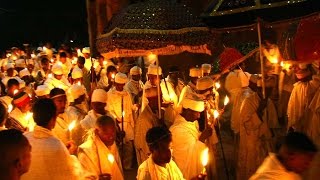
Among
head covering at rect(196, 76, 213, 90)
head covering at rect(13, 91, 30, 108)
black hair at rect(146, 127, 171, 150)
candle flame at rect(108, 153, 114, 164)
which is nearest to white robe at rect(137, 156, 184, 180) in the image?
black hair at rect(146, 127, 171, 150)

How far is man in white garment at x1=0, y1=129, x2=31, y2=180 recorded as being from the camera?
3.93m

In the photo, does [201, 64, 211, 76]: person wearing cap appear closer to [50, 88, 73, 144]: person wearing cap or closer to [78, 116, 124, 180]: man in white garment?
[50, 88, 73, 144]: person wearing cap

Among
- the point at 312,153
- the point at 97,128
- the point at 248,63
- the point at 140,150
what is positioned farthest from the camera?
the point at 248,63

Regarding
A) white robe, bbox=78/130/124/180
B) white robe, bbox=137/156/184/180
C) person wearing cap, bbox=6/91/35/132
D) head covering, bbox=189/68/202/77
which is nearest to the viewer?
white robe, bbox=137/156/184/180

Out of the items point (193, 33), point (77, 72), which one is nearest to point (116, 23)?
point (193, 33)

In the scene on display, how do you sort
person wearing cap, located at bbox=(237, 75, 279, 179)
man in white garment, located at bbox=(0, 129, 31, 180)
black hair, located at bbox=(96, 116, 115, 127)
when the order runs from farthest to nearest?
person wearing cap, located at bbox=(237, 75, 279, 179)
black hair, located at bbox=(96, 116, 115, 127)
man in white garment, located at bbox=(0, 129, 31, 180)

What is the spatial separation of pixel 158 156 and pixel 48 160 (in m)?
1.15

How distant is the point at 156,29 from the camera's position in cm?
773

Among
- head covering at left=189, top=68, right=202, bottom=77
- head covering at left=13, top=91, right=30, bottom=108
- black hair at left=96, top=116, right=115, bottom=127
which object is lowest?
black hair at left=96, top=116, right=115, bottom=127

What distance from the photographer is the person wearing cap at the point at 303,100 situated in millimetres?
10609

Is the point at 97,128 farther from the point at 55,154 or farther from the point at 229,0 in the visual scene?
the point at 229,0

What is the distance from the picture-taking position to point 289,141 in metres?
4.60

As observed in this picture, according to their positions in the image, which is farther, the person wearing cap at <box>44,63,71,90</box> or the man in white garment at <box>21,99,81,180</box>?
the person wearing cap at <box>44,63,71,90</box>

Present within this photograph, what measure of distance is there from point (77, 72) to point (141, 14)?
6516 millimetres
